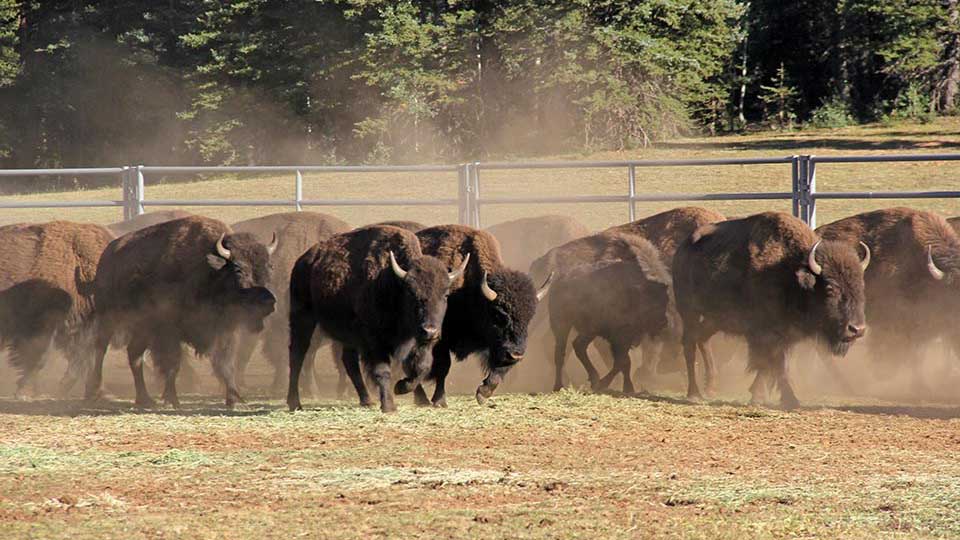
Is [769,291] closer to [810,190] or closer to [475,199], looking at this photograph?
[810,190]

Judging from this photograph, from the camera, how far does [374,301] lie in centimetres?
1223

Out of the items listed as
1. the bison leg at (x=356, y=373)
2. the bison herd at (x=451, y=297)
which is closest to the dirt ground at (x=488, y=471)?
the bison leg at (x=356, y=373)

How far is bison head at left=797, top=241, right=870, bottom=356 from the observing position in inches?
505

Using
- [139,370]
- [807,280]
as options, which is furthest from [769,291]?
[139,370]

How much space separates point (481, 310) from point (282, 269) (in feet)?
10.2

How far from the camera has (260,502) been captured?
26.7 ft

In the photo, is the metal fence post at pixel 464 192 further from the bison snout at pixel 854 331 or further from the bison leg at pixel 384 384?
the bison snout at pixel 854 331

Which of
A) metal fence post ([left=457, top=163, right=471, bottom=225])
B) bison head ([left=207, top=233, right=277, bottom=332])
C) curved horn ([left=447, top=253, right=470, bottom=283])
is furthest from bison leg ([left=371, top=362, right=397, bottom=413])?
metal fence post ([left=457, top=163, right=471, bottom=225])

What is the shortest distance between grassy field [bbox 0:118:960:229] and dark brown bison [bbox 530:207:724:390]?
926cm

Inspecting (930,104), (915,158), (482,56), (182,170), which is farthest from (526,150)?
(915,158)

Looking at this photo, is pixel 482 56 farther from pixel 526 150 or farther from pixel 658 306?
pixel 658 306

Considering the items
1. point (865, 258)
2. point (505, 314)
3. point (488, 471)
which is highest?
point (865, 258)

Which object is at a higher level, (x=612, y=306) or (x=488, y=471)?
(x=612, y=306)

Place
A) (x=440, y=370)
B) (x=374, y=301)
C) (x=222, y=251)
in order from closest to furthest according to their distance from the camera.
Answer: (x=374, y=301)
(x=440, y=370)
(x=222, y=251)
